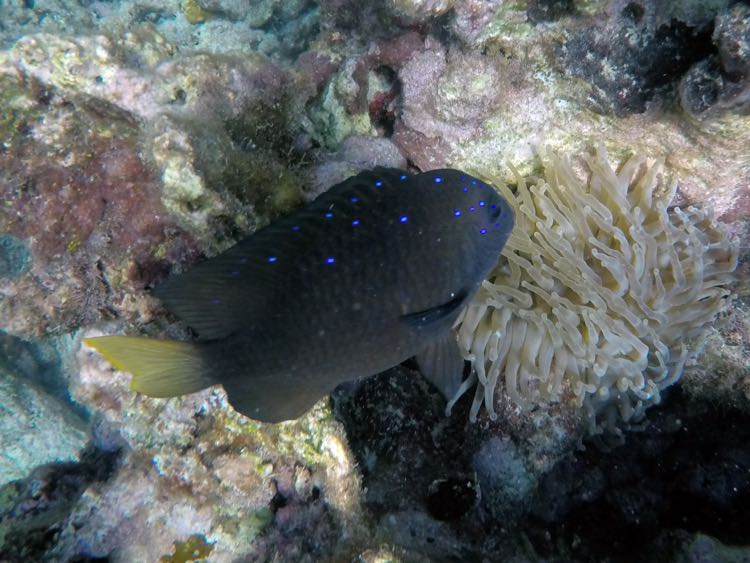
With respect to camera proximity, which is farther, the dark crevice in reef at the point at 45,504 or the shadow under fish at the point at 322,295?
the dark crevice in reef at the point at 45,504

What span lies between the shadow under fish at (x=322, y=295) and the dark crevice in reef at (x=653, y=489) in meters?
1.98

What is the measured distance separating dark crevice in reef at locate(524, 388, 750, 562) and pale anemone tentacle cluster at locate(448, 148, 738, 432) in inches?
15.4

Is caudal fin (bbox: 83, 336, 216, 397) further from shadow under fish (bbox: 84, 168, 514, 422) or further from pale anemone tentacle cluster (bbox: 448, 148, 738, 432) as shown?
pale anemone tentacle cluster (bbox: 448, 148, 738, 432)

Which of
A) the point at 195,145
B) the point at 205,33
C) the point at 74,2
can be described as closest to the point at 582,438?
the point at 195,145

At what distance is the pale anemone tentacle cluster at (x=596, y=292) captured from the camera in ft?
10.1

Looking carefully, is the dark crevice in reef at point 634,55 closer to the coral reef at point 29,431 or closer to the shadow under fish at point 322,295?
the shadow under fish at point 322,295

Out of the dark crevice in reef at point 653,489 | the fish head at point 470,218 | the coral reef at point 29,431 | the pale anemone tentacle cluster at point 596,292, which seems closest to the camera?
the fish head at point 470,218

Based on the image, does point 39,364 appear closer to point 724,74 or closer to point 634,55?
point 634,55

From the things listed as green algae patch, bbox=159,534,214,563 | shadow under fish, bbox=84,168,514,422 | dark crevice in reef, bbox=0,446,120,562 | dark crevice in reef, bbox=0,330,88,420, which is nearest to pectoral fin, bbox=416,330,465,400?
shadow under fish, bbox=84,168,514,422

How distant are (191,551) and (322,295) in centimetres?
174

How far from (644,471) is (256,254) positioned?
317 centimetres

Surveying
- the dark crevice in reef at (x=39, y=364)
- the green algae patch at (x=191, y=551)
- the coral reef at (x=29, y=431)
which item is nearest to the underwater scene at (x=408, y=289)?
the green algae patch at (x=191, y=551)

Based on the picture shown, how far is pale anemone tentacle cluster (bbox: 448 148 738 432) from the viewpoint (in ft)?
10.1

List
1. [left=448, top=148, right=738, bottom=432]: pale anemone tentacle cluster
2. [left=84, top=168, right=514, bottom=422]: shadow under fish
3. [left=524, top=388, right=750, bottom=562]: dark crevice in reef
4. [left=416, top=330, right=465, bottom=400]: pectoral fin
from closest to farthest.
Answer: [left=84, top=168, right=514, bottom=422]: shadow under fish, [left=416, top=330, right=465, bottom=400]: pectoral fin, [left=448, top=148, right=738, bottom=432]: pale anemone tentacle cluster, [left=524, top=388, right=750, bottom=562]: dark crevice in reef
